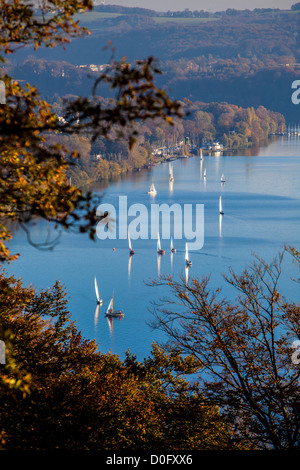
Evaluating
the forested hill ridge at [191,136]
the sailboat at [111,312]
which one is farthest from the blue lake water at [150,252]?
the forested hill ridge at [191,136]

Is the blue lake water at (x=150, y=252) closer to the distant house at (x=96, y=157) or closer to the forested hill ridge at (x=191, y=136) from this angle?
the distant house at (x=96, y=157)

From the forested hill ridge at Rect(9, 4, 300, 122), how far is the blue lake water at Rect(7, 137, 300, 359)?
100ft

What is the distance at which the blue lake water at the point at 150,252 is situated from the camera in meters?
16.2

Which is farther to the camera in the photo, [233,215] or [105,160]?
[105,160]

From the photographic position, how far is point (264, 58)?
99.8 metres

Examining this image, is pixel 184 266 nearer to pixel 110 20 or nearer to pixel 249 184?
pixel 249 184

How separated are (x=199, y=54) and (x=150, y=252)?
8740 centimetres

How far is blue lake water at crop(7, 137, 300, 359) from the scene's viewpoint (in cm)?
1619

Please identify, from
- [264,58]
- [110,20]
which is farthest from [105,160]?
[110,20]

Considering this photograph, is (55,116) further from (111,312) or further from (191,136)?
(191,136)

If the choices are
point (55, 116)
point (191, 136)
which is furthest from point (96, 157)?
point (55, 116)

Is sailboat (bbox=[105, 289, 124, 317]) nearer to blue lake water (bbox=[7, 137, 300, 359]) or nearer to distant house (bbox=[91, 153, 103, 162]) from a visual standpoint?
blue lake water (bbox=[7, 137, 300, 359])
